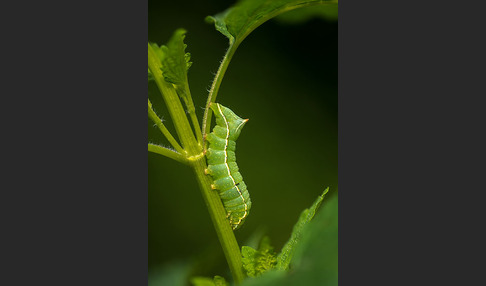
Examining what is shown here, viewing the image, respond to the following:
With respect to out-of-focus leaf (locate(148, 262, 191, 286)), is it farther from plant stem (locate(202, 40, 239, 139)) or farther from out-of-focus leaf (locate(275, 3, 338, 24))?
out-of-focus leaf (locate(275, 3, 338, 24))

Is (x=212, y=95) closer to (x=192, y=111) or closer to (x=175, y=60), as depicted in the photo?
(x=192, y=111)

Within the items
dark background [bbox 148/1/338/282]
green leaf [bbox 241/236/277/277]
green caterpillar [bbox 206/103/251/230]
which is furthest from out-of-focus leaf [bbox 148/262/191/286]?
green leaf [bbox 241/236/277/277]

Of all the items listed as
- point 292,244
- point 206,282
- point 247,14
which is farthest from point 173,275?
point 247,14

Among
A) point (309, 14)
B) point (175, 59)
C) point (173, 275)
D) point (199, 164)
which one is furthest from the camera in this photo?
point (173, 275)

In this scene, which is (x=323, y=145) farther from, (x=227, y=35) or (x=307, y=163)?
(x=227, y=35)

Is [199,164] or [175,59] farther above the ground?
[175,59]

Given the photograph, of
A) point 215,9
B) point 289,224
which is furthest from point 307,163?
point 215,9

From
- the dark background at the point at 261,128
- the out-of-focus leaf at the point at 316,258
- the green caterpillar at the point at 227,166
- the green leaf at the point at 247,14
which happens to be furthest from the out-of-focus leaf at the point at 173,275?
the green leaf at the point at 247,14
